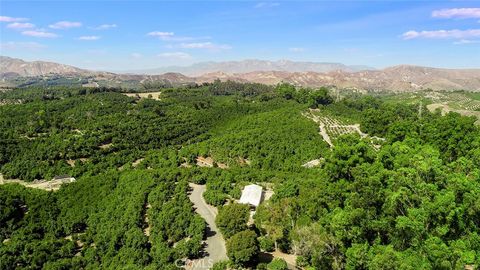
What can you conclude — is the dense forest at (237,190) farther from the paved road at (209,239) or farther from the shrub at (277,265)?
the paved road at (209,239)

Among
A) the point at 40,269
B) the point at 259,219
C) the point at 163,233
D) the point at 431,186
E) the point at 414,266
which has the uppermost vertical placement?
the point at 431,186

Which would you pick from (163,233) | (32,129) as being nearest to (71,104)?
(32,129)

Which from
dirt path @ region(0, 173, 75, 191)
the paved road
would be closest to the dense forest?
the paved road

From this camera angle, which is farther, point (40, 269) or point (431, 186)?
point (40, 269)

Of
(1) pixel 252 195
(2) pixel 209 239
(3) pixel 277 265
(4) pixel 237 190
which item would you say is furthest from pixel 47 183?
(3) pixel 277 265

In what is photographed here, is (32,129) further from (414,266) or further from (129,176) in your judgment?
(414,266)

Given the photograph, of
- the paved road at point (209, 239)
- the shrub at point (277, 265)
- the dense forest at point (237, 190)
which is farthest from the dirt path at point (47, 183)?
the shrub at point (277, 265)

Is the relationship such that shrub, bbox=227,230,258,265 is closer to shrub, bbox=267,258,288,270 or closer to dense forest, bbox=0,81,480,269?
dense forest, bbox=0,81,480,269

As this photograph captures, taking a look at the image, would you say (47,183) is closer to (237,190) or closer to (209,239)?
(237,190)
